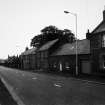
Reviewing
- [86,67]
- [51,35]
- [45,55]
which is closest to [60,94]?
[86,67]

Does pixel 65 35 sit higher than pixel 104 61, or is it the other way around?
→ pixel 65 35

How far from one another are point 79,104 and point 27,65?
6958cm

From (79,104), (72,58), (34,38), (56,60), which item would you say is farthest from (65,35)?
(79,104)

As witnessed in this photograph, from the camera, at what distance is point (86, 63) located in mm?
33031

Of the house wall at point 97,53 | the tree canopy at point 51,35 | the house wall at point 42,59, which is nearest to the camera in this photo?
the house wall at point 97,53

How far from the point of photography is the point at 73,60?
37.1m

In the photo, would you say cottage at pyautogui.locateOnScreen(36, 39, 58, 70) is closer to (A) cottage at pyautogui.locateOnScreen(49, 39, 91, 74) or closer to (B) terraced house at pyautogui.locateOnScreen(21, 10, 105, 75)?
(B) terraced house at pyautogui.locateOnScreen(21, 10, 105, 75)

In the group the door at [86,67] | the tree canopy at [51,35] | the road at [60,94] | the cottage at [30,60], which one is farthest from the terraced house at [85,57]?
the tree canopy at [51,35]

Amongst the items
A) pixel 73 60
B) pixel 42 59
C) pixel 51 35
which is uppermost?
pixel 51 35

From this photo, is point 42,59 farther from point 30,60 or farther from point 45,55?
point 30,60

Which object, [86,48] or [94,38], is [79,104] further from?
[86,48]

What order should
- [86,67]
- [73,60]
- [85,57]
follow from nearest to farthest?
1. [86,67]
2. [85,57]
3. [73,60]

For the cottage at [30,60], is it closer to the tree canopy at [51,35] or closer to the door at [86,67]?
the tree canopy at [51,35]

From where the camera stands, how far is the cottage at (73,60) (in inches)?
1309
